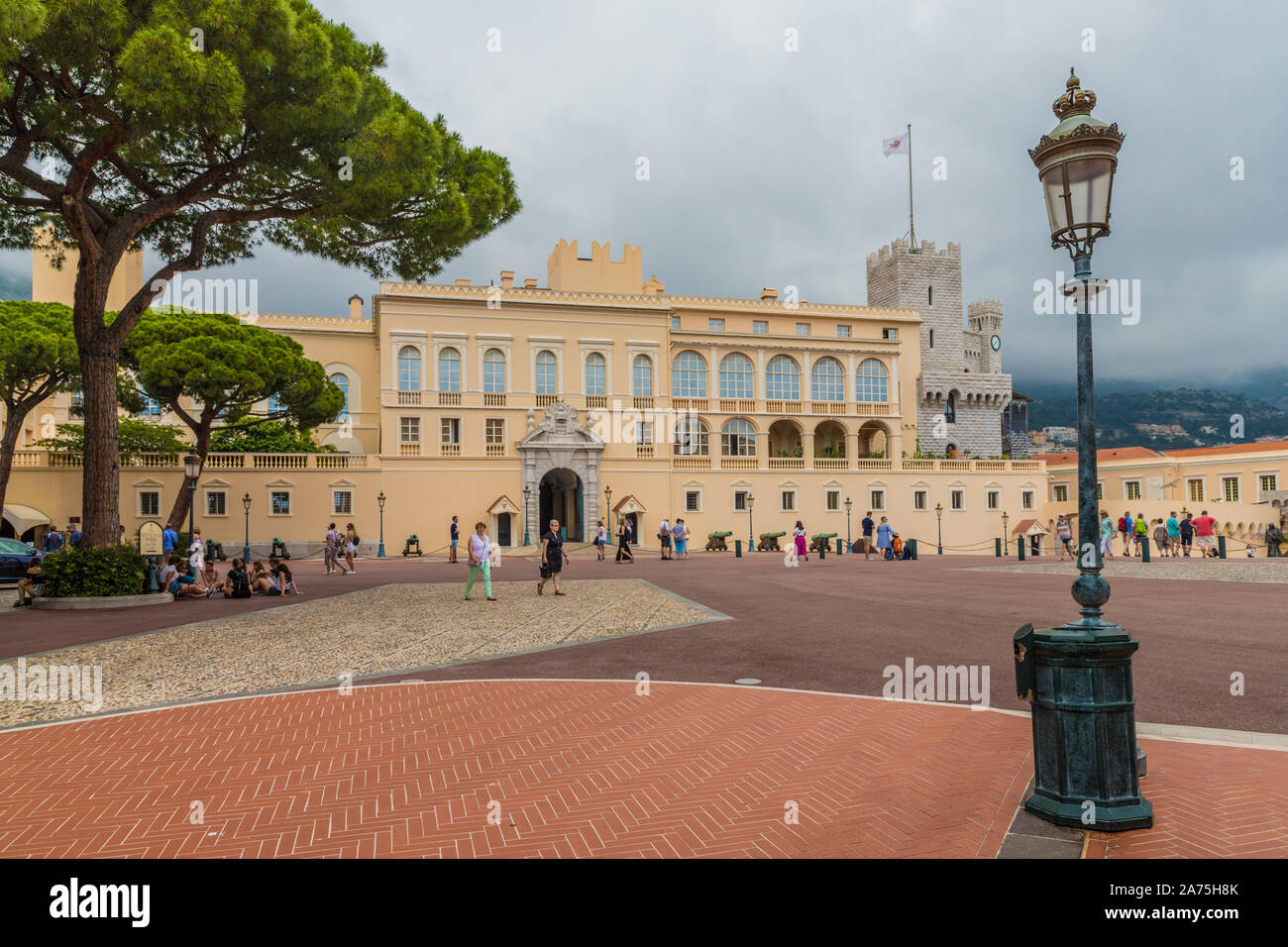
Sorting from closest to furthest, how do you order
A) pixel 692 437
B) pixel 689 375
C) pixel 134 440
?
1. pixel 134 440
2. pixel 692 437
3. pixel 689 375

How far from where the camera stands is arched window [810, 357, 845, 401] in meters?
47.2

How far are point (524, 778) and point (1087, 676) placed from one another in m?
3.34

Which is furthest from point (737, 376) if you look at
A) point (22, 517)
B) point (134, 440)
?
point (22, 517)

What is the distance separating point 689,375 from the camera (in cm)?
4594

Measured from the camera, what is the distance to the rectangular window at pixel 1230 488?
49.3 m

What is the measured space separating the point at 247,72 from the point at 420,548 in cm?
2827

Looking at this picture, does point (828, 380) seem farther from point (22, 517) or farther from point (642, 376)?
point (22, 517)

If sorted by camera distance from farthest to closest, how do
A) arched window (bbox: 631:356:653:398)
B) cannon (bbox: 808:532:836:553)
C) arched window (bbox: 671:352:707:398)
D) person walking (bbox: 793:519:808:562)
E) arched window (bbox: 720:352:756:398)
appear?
1. arched window (bbox: 720:352:756:398)
2. arched window (bbox: 671:352:707:398)
3. arched window (bbox: 631:356:653:398)
4. cannon (bbox: 808:532:836:553)
5. person walking (bbox: 793:519:808:562)

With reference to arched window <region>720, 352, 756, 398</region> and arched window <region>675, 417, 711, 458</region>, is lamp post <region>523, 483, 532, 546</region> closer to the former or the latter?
arched window <region>675, 417, 711, 458</region>

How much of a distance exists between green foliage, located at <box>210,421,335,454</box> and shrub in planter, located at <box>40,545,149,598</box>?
23.4m

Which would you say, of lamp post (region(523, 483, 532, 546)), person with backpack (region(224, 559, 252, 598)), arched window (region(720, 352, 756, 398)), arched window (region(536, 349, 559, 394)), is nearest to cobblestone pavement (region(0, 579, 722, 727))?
person with backpack (region(224, 559, 252, 598))
